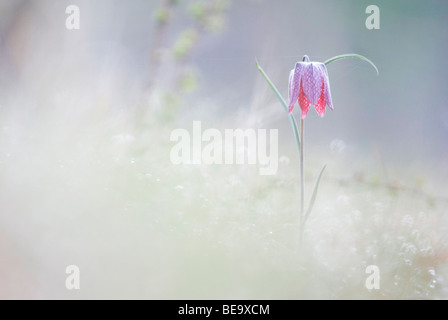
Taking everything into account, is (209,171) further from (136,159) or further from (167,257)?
(167,257)

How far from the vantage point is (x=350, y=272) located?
1026 mm

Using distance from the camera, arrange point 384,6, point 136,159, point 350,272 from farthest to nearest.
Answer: point 384,6, point 136,159, point 350,272

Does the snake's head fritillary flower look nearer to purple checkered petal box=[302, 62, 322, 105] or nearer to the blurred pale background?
purple checkered petal box=[302, 62, 322, 105]

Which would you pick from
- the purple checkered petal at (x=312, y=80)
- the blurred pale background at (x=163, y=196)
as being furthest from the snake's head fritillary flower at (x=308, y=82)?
the blurred pale background at (x=163, y=196)

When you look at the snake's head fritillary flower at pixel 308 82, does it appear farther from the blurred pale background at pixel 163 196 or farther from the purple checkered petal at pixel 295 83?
the blurred pale background at pixel 163 196

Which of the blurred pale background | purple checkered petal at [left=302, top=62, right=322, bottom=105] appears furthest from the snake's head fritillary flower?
the blurred pale background

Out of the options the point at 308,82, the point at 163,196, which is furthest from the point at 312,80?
the point at 163,196

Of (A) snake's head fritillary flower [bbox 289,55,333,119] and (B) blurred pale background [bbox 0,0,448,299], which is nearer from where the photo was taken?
(B) blurred pale background [bbox 0,0,448,299]

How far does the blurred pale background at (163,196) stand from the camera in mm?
900

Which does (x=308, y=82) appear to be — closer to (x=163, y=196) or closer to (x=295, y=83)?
(x=295, y=83)

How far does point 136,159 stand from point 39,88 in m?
0.62

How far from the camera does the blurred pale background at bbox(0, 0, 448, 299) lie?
0.90 meters
